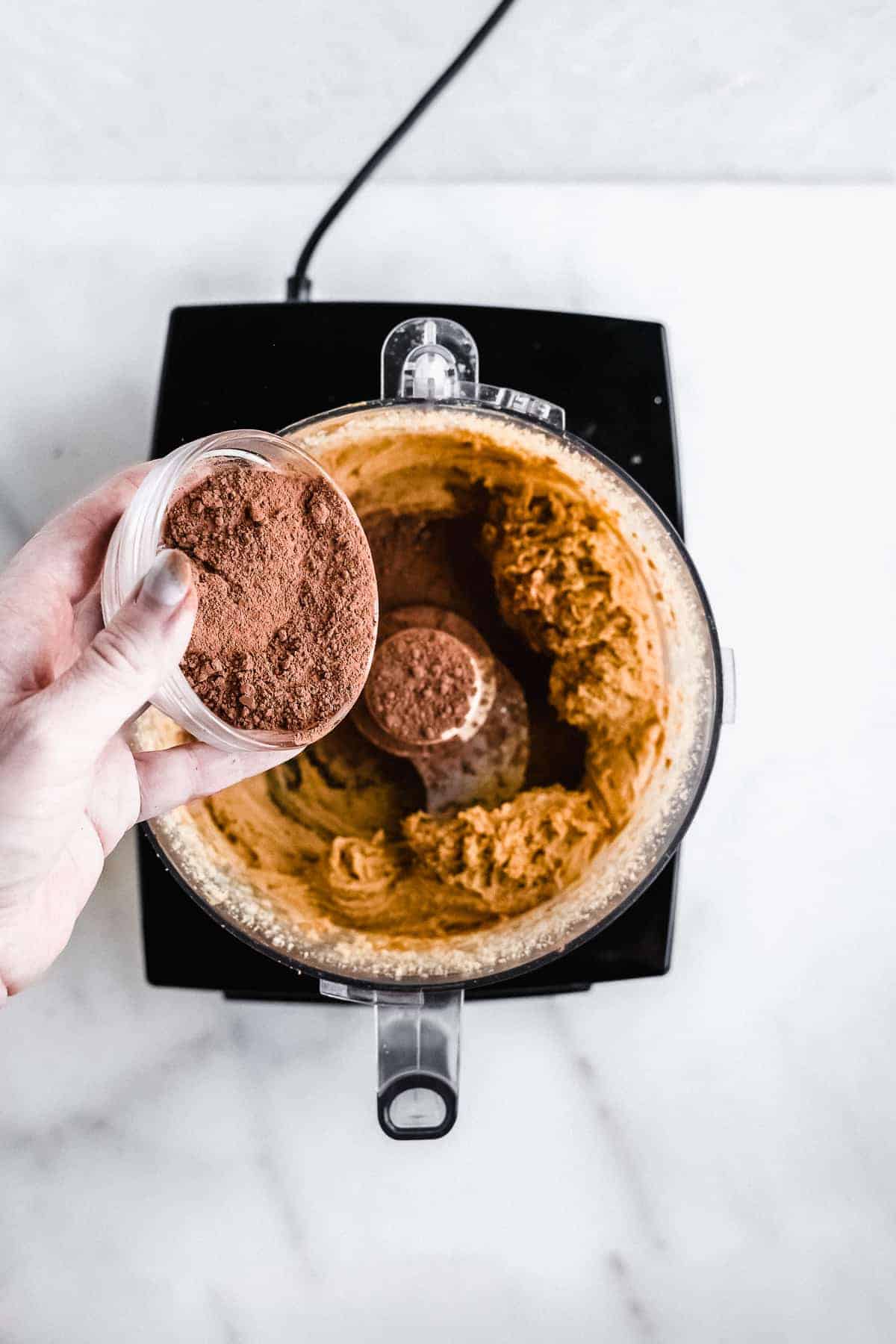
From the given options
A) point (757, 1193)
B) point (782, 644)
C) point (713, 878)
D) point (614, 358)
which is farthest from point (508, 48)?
point (757, 1193)

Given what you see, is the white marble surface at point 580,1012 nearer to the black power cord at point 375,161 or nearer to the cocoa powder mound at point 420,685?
the black power cord at point 375,161

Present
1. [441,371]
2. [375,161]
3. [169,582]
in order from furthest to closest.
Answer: [375,161]
[441,371]
[169,582]

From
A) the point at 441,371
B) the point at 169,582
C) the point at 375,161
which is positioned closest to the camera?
the point at 169,582

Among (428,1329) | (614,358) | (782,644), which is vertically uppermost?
(614,358)

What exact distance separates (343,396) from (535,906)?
0.92 feet

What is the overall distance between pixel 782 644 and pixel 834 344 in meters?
0.19

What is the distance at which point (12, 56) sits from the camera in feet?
2.10

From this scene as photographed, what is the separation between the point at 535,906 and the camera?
54 centimetres

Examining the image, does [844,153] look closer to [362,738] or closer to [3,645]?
[362,738]

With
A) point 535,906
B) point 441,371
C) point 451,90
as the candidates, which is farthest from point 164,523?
point 451,90

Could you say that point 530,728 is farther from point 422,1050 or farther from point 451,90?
point 451,90

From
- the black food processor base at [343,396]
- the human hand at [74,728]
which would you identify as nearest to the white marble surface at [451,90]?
the black food processor base at [343,396]

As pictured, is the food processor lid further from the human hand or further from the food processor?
the human hand

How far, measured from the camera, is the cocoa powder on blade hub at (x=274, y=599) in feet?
1.40
